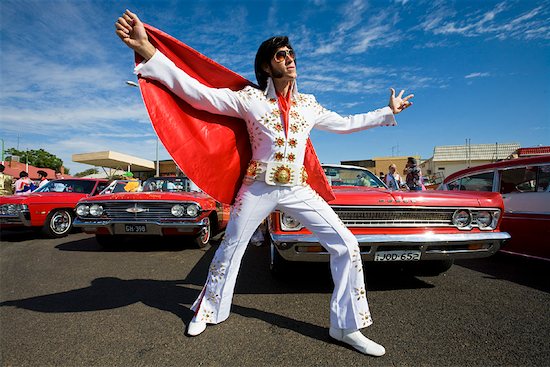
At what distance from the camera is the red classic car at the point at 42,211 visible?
6.38 metres

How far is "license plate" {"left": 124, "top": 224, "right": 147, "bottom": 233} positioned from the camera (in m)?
4.77

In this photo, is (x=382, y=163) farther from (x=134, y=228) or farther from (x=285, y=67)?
(x=285, y=67)

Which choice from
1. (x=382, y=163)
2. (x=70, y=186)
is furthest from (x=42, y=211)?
(x=382, y=163)

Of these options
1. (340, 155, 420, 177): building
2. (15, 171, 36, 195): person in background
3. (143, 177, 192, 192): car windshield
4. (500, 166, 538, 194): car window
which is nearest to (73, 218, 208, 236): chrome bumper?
(143, 177, 192, 192): car windshield

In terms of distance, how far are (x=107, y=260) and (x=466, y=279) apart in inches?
182

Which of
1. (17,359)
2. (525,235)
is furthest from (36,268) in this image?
(525,235)

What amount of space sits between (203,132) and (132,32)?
0.75 meters

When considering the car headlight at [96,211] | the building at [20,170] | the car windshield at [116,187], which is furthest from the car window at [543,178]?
the building at [20,170]

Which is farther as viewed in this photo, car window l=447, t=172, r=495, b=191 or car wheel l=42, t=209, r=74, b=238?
car wheel l=42, t=209, r=74, b=238

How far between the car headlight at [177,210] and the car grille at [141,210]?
0.06 m

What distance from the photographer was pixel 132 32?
1.93 m

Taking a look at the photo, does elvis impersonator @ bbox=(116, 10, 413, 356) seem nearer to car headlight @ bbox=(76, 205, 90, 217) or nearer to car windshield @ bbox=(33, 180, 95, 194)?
car headlight @ bbox=(76, 205, 90, 217)

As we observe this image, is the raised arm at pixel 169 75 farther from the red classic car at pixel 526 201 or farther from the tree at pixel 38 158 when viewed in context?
the tree at pixel 38 158

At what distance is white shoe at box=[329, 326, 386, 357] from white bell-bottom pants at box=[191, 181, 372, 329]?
0.15 feet
